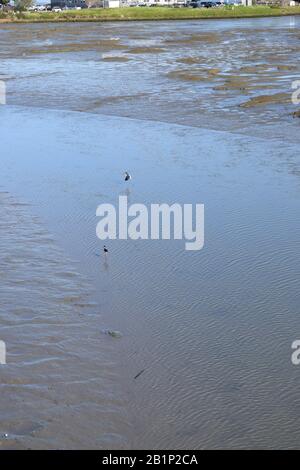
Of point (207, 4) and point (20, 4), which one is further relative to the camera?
point (20, 4)

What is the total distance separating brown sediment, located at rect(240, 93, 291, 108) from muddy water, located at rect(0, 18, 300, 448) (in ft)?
3.89

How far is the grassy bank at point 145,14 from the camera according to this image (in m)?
76.4

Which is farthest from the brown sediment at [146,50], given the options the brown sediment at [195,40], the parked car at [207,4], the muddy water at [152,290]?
the parked car at [207,4]

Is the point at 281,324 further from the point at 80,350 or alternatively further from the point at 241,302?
the point at 80,350

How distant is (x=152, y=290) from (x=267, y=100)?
38.0 feet

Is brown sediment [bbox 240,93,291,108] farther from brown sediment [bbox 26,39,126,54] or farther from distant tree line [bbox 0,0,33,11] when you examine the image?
distant tree line [bbox 0,0,33,11]

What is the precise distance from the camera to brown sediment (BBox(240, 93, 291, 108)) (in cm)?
1706

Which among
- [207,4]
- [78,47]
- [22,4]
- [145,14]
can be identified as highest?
[22,4]

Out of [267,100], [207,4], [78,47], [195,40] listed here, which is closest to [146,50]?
[78,47]

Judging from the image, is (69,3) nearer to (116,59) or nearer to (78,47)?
(78,47)

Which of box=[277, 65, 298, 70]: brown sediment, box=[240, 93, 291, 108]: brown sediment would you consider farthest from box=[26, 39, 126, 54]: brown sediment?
box=[240, 93, 291, 108]: brown sediment

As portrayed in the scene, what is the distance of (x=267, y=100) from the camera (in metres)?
17.5

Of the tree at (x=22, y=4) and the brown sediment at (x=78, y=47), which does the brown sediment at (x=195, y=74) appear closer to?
the brown sediment at (x=78, y=47)

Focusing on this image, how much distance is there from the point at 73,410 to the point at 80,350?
2.96 feet
